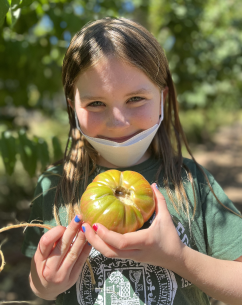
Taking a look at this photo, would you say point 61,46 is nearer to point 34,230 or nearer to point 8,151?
point 8,151

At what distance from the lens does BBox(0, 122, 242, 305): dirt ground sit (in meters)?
4.23

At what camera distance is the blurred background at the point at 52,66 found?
8.77ft

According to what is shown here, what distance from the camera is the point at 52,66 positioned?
4055 mm

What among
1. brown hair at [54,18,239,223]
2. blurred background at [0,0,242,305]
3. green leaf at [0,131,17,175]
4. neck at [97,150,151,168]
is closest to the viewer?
brown hair at [54,18,239,223]

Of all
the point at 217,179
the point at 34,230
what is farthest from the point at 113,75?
the point at 217,179

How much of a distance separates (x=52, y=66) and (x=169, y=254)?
331cm

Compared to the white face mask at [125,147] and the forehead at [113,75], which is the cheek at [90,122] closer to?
the white face mask at [125,147]

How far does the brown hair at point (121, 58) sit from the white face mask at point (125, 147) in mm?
175

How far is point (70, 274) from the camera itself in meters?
1.62

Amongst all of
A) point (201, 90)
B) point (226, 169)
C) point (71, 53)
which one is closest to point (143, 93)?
point (71, 53)

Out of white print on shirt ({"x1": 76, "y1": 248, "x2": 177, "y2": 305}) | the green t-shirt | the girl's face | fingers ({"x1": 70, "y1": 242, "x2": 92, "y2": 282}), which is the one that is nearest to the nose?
the girl's face

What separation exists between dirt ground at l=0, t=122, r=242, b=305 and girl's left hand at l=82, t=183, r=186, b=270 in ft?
2.08

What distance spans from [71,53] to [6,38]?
1821 millimetres

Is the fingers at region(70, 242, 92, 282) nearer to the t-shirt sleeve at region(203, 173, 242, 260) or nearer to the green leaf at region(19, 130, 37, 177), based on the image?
the t-shirt sleeve at region(203, 173, 242, 260)
